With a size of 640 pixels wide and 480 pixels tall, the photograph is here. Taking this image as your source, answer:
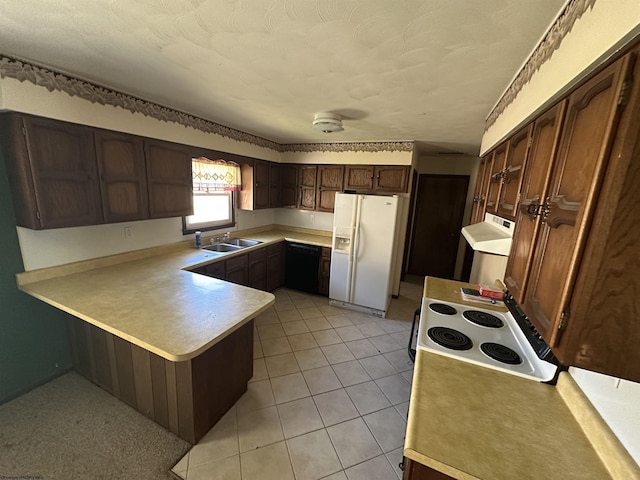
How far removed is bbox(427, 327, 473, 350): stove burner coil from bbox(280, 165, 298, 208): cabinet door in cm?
322

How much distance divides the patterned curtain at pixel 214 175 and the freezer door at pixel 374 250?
6.10 ft

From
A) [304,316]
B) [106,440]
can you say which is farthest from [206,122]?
[106,440]

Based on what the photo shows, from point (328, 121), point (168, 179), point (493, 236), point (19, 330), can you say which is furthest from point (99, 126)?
point (493, 236)

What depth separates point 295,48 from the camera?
51.3 inches

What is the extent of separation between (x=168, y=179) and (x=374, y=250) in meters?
2.56

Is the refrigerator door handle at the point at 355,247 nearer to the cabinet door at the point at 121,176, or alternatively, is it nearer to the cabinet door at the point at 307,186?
A: the cabinet door at the point at 307,186

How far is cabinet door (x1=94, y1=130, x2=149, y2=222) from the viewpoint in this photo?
203cm

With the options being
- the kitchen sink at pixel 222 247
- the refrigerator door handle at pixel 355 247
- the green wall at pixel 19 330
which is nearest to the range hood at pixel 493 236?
the refrigerator door handle at pixel 355 247

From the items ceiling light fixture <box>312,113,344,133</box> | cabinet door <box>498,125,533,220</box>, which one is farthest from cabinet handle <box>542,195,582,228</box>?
ceiling light fixture <box>312,113,344,133</box>

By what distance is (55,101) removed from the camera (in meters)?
1.77

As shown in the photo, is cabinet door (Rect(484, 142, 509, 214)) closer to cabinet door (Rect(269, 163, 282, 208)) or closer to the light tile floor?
the light tile floor

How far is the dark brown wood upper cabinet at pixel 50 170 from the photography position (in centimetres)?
165

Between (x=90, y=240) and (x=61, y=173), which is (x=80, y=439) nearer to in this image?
(x=90, y=240)

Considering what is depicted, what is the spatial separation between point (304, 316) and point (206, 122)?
269cm
